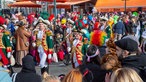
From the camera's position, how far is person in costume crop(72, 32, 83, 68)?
10.1 m

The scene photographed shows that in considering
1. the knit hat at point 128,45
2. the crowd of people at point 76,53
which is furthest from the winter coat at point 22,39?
the knit hat at point 128,45

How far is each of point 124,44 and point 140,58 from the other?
25cm

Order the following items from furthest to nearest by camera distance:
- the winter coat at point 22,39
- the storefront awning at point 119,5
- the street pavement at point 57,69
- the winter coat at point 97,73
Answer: the storefront awning at point 119,5 → the winter coat at point 22,39 → the street pavement at point 57,69 → the winter coat at point 97,73

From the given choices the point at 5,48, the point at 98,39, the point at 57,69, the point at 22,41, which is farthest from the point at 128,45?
the point at 22,41

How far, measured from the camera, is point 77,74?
434cm

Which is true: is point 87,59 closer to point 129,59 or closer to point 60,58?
point 129,59

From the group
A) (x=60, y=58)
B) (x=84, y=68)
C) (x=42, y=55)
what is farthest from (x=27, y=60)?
(x=60, y=58)

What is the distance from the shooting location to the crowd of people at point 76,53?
14.8ft

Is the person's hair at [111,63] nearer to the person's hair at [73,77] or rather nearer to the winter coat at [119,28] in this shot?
the person's hair at [73,77]

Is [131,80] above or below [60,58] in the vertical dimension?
above

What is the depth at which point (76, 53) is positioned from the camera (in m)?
10.2

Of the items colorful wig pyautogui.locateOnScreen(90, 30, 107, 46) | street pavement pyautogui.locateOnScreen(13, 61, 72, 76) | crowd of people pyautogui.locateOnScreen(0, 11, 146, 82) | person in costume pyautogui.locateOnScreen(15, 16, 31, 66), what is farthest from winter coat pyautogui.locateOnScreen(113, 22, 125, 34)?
colorful wig pyautogui.locateOnScreen(90, 30, 107, 46)

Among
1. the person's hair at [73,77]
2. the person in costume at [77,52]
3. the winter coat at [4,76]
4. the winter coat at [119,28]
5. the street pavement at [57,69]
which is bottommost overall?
the street pavement at [57,69]

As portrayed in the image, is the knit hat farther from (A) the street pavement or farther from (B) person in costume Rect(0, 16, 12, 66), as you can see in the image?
(A) the street pavement
